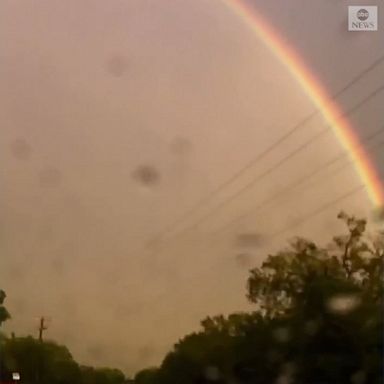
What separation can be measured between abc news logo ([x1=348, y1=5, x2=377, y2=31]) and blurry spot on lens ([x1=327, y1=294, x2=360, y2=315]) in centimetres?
89

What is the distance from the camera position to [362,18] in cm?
222

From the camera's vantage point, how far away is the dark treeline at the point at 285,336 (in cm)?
210

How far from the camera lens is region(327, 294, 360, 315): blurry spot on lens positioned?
2.10m

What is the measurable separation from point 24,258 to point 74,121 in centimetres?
50

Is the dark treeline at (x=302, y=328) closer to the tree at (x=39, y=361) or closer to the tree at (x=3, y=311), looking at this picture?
the tree at (x=39, y=361)

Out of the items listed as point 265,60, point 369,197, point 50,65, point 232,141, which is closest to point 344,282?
point 369,197

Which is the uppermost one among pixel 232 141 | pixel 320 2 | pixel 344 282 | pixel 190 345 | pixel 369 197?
pixel 320 2

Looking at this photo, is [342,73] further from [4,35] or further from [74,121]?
[4,35]

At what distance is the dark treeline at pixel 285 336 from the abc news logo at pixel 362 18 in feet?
2.12

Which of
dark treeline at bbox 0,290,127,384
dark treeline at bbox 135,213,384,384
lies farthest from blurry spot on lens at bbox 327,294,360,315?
dark treeline at bbox 0,290,127,384

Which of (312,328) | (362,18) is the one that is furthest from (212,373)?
(362,18)

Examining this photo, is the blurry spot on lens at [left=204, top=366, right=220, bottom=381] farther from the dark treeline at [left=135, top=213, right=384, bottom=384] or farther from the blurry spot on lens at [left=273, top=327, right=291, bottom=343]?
the blurry spot on lens at [left=273, top=327, right=291, bottom=343]

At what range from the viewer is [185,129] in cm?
230

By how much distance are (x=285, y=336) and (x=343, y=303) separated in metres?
0.21
